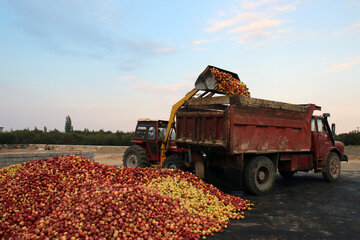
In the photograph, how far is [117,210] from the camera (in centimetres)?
497

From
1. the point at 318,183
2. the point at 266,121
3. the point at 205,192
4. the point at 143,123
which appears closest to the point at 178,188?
the point at 205,192

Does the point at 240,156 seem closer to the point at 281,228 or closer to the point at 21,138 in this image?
the point at 281,228

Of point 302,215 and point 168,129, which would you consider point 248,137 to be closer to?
point 302,215

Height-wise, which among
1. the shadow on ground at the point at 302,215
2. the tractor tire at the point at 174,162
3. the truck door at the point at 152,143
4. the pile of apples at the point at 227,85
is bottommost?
the shadow on ground at the point at 302,215

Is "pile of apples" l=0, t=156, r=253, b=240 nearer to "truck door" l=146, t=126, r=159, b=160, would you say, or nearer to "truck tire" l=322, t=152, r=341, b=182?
"truck door" l=146, t=126, r=159, b=160

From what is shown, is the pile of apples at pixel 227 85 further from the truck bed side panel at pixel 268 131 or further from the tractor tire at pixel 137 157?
the tractor tire at pixel 137 157

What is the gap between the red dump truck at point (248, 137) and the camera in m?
7.63

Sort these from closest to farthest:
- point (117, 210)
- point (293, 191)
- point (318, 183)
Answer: point (117, 210) → point (293, 191) → point (318, 183)

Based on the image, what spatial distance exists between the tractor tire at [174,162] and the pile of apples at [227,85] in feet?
9.25

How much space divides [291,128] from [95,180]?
6.29 m

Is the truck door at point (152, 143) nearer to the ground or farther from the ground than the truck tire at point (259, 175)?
farther from the ground

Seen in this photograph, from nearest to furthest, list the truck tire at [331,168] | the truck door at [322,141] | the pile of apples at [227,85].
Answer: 1. the pile of apples at [227,85]
2. the truck door at [322,141]
3. the truck tire at [331,168]

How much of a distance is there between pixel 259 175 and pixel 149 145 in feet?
15.5

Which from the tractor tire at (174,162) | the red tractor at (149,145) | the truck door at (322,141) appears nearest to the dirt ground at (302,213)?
the truck door at (322,141)
